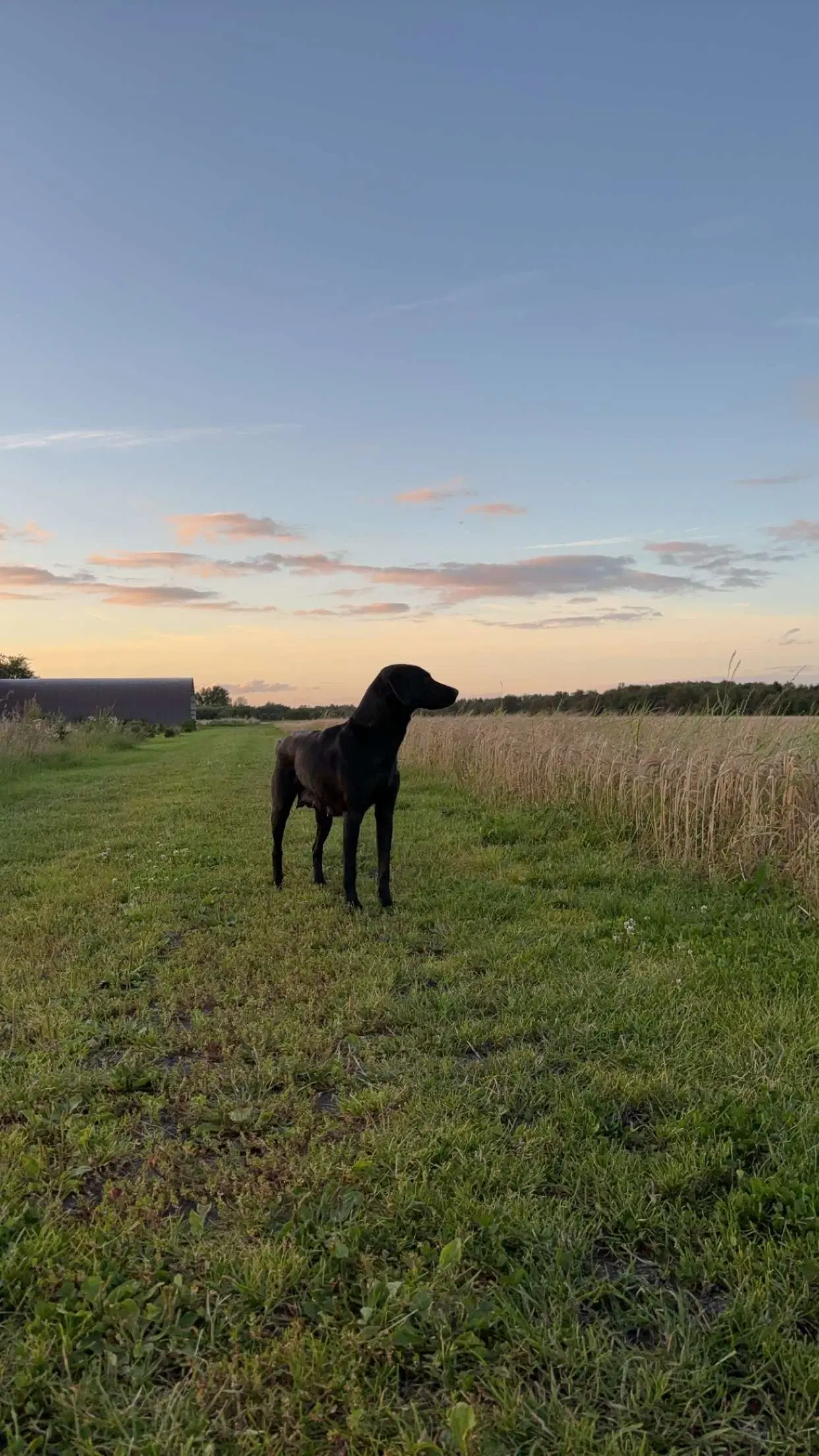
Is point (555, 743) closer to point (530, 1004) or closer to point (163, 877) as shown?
point (163, 877)

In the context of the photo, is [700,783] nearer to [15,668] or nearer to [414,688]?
[414,688]

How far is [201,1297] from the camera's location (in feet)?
6.54

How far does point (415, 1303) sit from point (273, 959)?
115 inches

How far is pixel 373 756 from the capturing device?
229 inches

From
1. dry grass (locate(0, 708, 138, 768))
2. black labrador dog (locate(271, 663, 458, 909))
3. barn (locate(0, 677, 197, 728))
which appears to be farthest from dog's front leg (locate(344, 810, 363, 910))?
barn (locate(0, 677, 197, 728))

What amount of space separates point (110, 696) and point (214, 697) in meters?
41.2

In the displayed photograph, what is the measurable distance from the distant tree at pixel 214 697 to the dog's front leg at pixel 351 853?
280 ft

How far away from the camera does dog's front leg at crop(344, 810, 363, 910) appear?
18.9ft

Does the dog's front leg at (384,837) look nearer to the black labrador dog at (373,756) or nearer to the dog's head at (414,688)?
the black labrador dog at (373,756)

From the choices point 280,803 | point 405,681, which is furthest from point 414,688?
point 280,803

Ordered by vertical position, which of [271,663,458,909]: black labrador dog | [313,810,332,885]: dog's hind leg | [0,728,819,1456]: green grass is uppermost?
[271,663,458,909]: black labrador dog

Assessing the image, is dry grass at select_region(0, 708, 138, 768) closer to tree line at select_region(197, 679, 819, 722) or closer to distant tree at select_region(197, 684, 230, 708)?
tree line at select_region(197, 679, 819, 722)

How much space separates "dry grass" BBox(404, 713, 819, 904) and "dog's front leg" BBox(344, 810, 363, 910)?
3.16m

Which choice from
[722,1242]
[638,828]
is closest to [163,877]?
[638,828]
